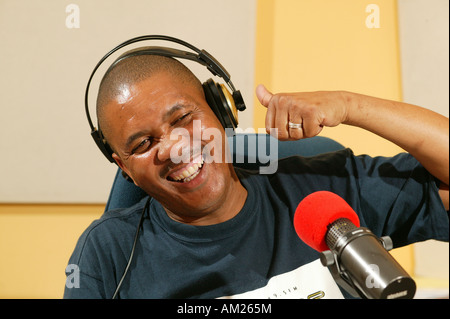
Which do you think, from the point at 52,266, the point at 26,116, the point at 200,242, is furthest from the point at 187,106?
the point at 52,266

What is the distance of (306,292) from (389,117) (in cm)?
37

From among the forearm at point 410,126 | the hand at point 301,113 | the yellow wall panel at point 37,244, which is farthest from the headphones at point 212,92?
the yellow wall panel at point 37,244

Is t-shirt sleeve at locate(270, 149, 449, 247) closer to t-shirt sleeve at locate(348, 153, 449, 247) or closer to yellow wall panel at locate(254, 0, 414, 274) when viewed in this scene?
t-shirt sleeve at locate(348, 153, 449, 247)

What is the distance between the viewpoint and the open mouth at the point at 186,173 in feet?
2.39

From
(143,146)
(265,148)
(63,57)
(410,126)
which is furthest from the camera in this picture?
(63,57)

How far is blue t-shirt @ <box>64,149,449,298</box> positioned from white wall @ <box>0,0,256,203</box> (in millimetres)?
434

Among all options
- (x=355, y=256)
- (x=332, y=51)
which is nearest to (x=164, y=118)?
(x=355, y=256)

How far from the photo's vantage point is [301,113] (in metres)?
0.62

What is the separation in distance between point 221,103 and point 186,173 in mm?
169

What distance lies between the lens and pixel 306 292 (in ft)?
2.28

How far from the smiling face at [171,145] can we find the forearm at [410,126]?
29 cm

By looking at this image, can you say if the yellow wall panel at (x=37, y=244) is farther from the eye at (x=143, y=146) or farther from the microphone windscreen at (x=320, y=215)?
the microphone windscreen at (x=320, y=215)

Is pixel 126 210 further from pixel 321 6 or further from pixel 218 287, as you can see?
pixel 321 6

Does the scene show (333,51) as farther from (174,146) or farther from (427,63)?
(174,146)
